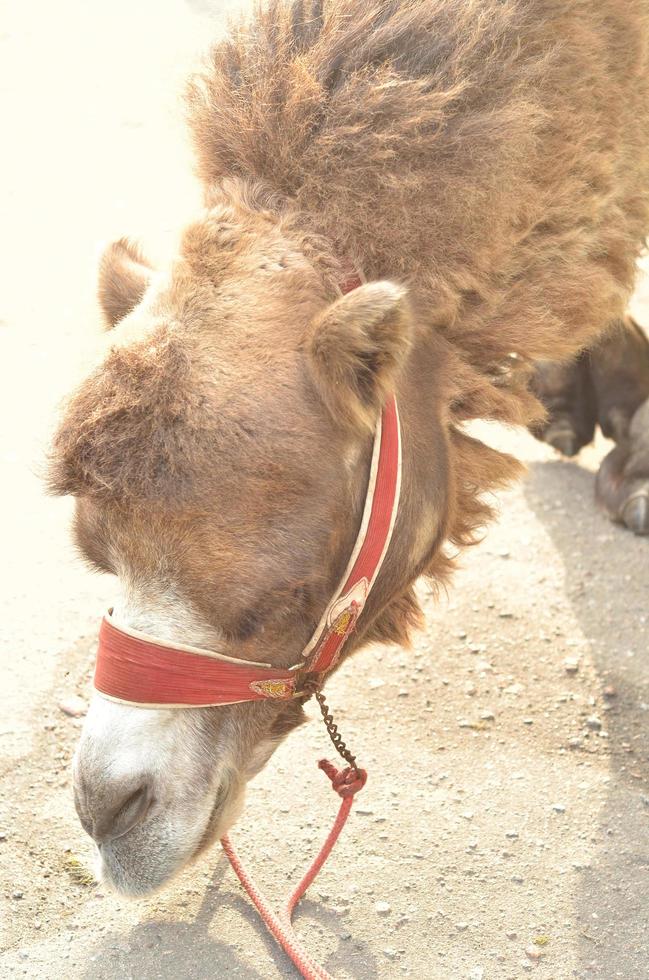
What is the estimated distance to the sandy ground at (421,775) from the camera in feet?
10.2

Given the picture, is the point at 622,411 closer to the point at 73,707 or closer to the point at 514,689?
the point at 514,689

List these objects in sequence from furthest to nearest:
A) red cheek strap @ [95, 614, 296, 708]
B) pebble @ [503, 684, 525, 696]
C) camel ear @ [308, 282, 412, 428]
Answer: pebble @ [503, 684, 525, 696] → red cheek strap @ [95, 614, 296, 708] → camel ear @ [308, 282, 412, 428]

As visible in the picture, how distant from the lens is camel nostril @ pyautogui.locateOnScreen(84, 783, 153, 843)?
103 inches

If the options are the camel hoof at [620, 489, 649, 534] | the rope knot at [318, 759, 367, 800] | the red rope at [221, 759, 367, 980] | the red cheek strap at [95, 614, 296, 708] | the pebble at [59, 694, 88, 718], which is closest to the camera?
A: the red cheek strap at [95, 614, 296, 708]

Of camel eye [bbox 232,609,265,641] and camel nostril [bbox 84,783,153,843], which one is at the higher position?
camel eye [bbox 232,609,265,641]

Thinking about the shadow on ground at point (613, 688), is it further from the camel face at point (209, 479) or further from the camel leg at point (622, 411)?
the camel face at point (209, 479)

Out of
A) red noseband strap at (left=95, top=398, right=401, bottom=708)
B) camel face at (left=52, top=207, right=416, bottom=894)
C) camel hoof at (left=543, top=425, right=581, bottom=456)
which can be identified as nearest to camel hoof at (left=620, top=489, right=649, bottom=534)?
camel hoof at (left=543, top=425, right=581, bottom=456)

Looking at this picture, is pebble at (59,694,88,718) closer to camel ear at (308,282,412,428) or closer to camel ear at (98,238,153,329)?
camel ear at (98,238,153,329)

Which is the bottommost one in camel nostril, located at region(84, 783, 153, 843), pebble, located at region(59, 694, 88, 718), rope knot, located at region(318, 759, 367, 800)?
rope knot, located at region(318, 759, 367, 800)

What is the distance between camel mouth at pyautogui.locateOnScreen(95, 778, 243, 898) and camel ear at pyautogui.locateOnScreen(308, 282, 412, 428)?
96 centimetres

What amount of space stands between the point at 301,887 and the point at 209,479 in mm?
1324

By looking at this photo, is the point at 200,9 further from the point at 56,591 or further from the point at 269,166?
the point at 56,591

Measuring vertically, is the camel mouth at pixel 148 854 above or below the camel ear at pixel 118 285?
below

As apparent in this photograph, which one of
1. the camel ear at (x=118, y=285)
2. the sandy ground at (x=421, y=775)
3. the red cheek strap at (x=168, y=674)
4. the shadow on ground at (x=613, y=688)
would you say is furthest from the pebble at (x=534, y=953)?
the camel ear at (x=118, y=285)
